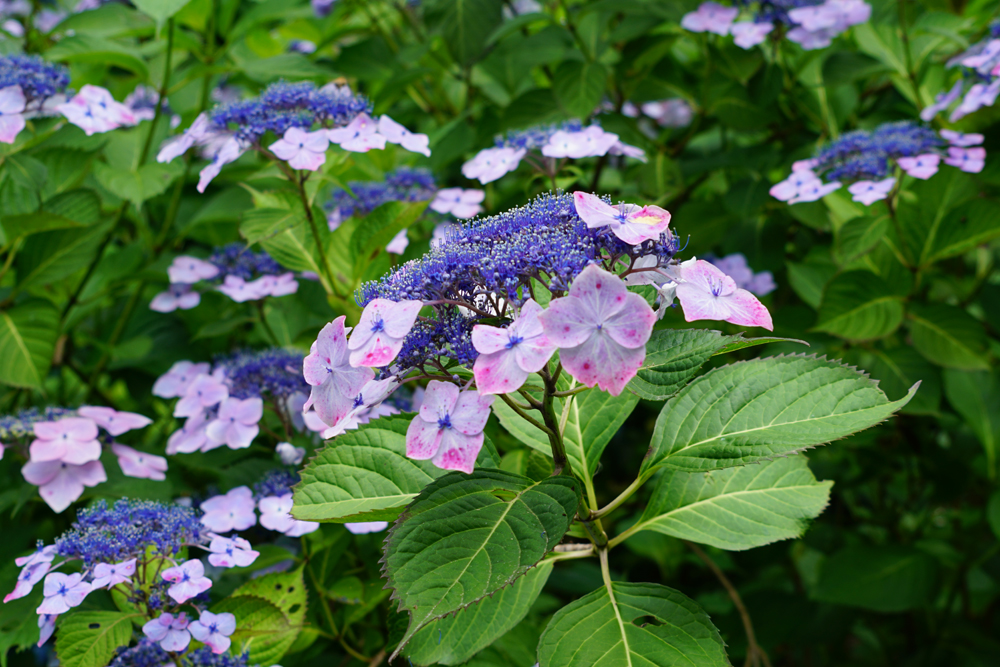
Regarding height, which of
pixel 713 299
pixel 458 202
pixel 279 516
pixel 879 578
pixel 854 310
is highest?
pixel 713 299

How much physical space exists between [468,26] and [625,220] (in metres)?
1.25

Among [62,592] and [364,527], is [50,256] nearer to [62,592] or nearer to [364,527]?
[62,592]

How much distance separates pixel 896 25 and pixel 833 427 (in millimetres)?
1725

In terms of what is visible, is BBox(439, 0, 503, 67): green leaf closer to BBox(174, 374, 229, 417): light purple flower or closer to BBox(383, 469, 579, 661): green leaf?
BBox(174, 374, 229, 417): light purple flower

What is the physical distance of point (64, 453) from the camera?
1374 mm

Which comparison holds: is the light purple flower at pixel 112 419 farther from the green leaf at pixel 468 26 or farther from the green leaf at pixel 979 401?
the green leaf at pixel 979 401

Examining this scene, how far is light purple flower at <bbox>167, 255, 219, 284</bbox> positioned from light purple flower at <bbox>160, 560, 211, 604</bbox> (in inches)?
31.8

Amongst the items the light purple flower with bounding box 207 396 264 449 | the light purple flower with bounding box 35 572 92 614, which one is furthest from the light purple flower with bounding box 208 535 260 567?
the light purple flower with bounding box 207 396 264 449

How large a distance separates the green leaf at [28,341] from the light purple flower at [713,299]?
1.34m

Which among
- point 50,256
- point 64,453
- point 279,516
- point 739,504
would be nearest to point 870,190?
point 739,504

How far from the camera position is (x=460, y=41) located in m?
1.85

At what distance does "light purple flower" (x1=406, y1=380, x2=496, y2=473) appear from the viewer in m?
0.75

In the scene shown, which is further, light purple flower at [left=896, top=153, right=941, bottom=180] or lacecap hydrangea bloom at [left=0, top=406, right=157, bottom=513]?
light purple flower at [left=896, top=153, right=941, bottom=180]

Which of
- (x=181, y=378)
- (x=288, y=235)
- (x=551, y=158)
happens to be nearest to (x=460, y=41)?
(x=551, y=158)
